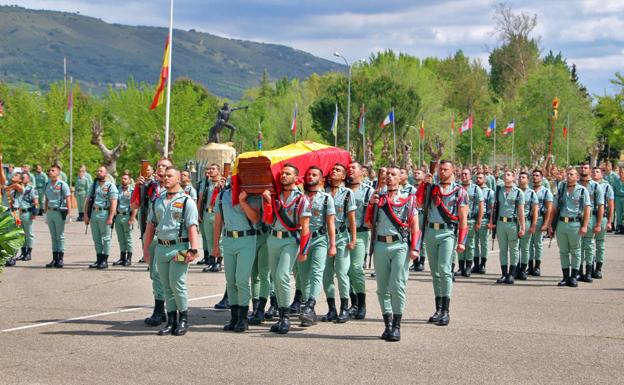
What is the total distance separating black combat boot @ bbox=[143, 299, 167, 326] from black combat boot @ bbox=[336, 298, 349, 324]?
6.87 ft

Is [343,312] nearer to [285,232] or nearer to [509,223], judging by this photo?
[285,232]

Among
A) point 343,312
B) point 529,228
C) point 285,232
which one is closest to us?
point 285,232

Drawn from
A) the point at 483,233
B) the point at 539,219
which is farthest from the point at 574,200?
the point at 483,233

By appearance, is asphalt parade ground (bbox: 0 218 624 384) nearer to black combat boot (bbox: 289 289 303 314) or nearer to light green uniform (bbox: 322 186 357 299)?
black combat boot (bbox: 289 289 303 314)

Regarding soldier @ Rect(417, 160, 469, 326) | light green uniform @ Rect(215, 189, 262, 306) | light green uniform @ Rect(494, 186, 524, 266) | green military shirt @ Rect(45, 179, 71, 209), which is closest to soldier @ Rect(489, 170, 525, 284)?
light green uniform @ Rect(494, 186, 524, 266)

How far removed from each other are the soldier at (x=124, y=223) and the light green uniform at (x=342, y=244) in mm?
8002

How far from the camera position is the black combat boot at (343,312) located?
11.6 m

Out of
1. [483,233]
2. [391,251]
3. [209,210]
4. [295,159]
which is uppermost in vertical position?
[295,159]

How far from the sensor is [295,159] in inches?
444

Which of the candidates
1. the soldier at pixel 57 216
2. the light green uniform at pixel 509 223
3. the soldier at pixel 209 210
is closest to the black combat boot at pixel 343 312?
the light green uniform at pixel 509 223

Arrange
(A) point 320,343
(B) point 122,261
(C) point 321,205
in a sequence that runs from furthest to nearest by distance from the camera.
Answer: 1. (B) point 122,261
2. (C) point 321,205
3. (A) point 320,343

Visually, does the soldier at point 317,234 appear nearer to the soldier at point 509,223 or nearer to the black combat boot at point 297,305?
the black combat boot at point 297,305

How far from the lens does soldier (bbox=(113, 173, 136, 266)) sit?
19.0 meters

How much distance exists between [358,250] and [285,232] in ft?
5.43
